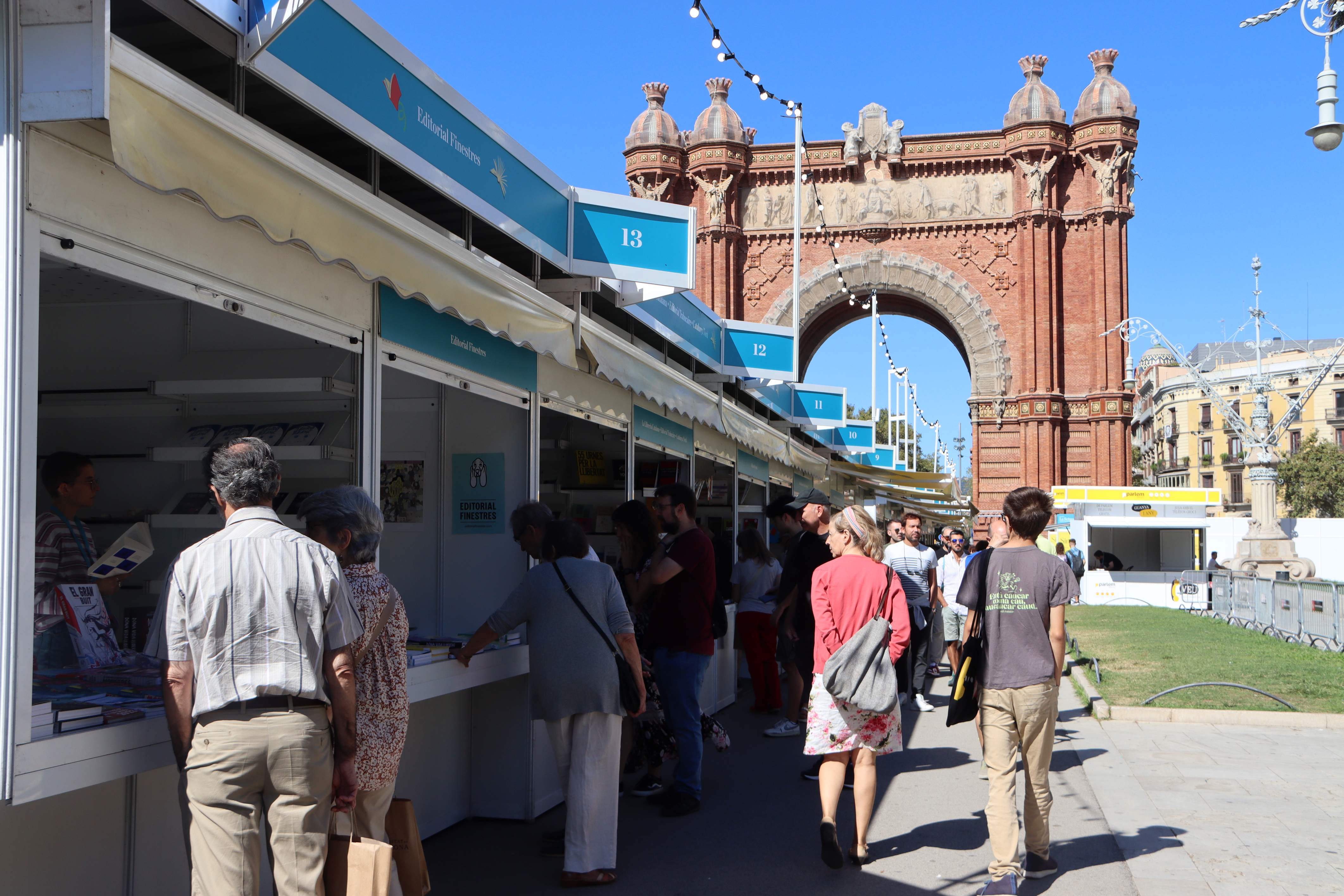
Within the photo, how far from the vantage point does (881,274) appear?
38.7 metres

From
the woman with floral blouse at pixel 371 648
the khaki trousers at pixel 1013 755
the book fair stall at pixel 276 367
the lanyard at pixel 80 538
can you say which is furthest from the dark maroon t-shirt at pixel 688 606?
the lanyard at pixel 80 538

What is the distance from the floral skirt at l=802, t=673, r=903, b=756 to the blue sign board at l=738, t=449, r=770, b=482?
302 inches

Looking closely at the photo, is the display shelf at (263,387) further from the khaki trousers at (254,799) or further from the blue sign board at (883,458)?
the blue sign board at (883,458)

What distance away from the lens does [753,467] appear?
14359mm

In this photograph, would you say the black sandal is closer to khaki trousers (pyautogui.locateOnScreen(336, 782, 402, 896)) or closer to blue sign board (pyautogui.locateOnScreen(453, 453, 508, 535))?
khaki trousers (pyautogui.locateOnScreen(336, 782, 402, 896))

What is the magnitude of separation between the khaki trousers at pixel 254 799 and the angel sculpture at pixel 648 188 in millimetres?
37222

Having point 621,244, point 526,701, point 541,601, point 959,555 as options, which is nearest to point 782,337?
point 959,555

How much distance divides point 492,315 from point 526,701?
2.49m

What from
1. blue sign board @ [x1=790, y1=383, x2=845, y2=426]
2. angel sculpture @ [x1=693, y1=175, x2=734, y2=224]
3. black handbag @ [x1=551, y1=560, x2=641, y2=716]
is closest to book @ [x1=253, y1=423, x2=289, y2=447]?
black handbag @ [x1=551, y1=560, x2=641, y2=716]

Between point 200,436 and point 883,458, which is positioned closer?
point 200,436

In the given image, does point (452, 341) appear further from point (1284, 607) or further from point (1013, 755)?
point (1284, 607)

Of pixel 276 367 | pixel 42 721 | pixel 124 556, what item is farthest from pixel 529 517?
pixel 42 721

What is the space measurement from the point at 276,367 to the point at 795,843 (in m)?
3.86

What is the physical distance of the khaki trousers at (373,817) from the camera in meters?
4.12
